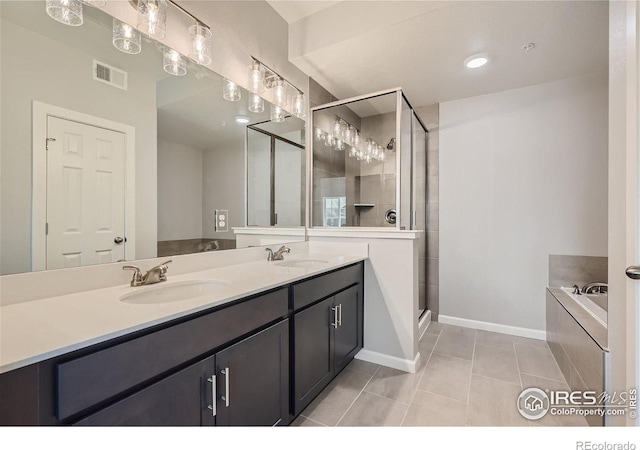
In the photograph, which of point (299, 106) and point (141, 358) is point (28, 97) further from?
point (299, 106)

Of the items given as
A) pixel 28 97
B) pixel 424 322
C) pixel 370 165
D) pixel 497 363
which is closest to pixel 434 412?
pixel 497 363

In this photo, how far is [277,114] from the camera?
7.30 feet

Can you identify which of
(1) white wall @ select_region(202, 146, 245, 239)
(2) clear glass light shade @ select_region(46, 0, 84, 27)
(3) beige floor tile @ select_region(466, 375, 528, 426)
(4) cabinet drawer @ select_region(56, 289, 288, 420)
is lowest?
(3) beige floor tile @ select_region(466, 375, 528, 426)

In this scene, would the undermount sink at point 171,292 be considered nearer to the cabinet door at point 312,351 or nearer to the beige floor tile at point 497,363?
the cabinet door at point 312,351

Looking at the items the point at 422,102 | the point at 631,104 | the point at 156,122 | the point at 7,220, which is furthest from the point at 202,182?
the point at 422,102

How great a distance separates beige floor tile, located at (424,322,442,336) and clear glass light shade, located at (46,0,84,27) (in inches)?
133

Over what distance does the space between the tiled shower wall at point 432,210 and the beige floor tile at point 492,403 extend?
1249mm

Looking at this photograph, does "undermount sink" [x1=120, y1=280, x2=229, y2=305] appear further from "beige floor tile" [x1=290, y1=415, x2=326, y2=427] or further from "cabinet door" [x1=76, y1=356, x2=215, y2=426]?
"beige floor tile" [x1=290, y1=415, x2=326, y2=427]

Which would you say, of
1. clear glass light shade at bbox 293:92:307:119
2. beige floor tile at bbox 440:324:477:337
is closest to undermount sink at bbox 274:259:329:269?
clear glass light shade at bbox 293:92:307:119

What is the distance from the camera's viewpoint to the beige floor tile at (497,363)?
6.68ft

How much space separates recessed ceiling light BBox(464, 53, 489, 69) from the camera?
222 centimetres

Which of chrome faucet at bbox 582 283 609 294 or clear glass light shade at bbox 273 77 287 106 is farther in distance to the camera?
chrome faucet at bbox 582 283 609 294

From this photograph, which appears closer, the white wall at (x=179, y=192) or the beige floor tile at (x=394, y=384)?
the white wall at (x=179, y=192)

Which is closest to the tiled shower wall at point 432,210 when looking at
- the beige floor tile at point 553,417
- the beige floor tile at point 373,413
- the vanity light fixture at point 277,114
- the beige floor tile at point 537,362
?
the beige floor tile at point 537,362
